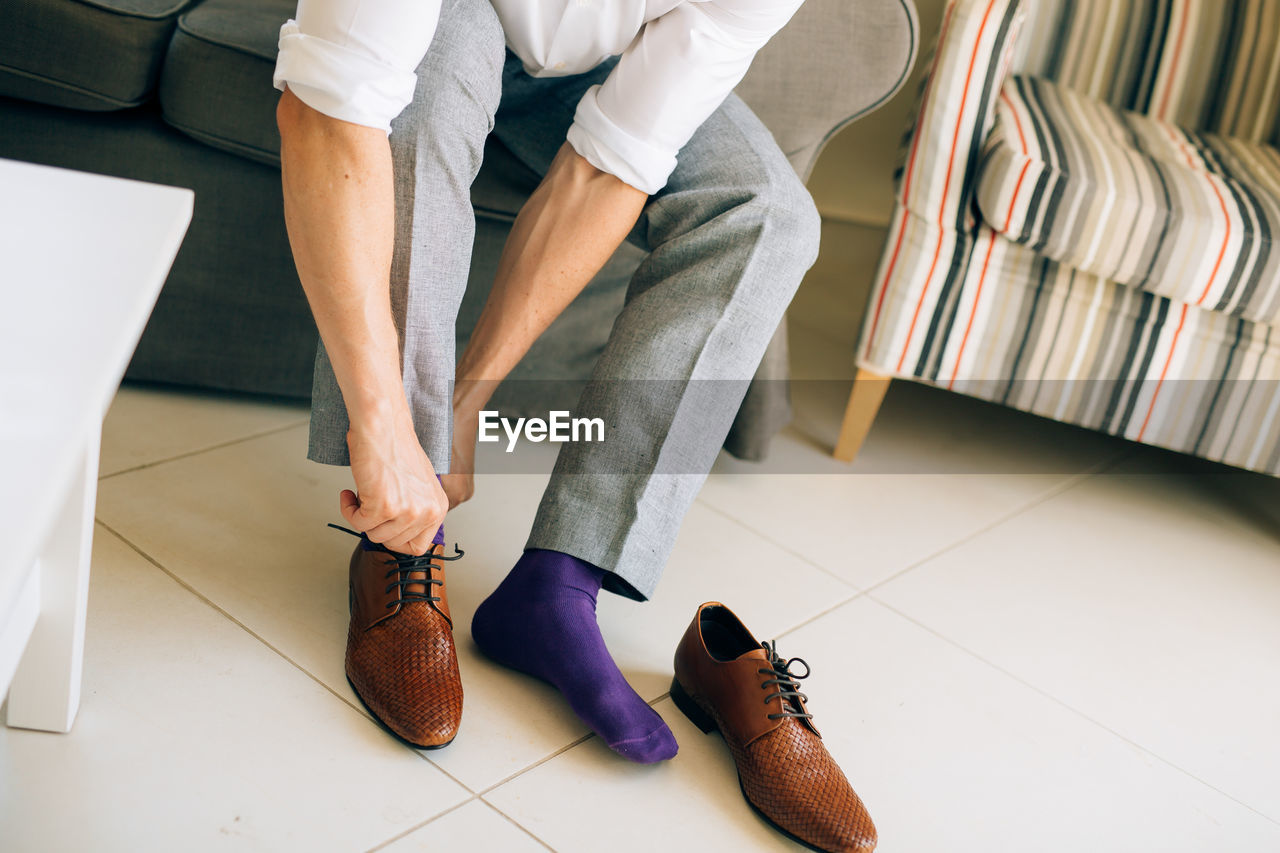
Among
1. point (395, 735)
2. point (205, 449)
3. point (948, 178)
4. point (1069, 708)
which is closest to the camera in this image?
point (395, 735)

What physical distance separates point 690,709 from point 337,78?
59 cm

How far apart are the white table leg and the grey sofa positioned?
0.52m

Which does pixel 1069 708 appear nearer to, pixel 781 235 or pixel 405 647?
pixel 781 235

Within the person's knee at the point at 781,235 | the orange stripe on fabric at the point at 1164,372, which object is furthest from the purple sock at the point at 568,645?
the orange stripe on fabric at the point at 1164,372

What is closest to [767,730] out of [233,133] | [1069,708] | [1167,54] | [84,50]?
[1069,708]

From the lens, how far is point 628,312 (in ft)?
3.23

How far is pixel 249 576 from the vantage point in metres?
1.01

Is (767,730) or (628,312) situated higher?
(628,312)

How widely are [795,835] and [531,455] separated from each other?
2.07ft

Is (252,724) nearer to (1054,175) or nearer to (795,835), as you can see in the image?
(795,835)

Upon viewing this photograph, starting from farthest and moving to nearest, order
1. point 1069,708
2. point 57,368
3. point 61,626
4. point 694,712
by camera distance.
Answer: point 1069,708 < point 694,712 < point 61,626 < point 57,368

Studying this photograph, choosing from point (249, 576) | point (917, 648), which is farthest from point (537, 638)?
point (917, 648)

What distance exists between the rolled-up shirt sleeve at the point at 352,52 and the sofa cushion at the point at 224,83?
14.5 inches

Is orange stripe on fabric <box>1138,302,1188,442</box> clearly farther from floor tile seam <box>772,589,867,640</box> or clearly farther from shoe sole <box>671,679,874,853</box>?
shoe sole <box>671,679,874,853</box>
